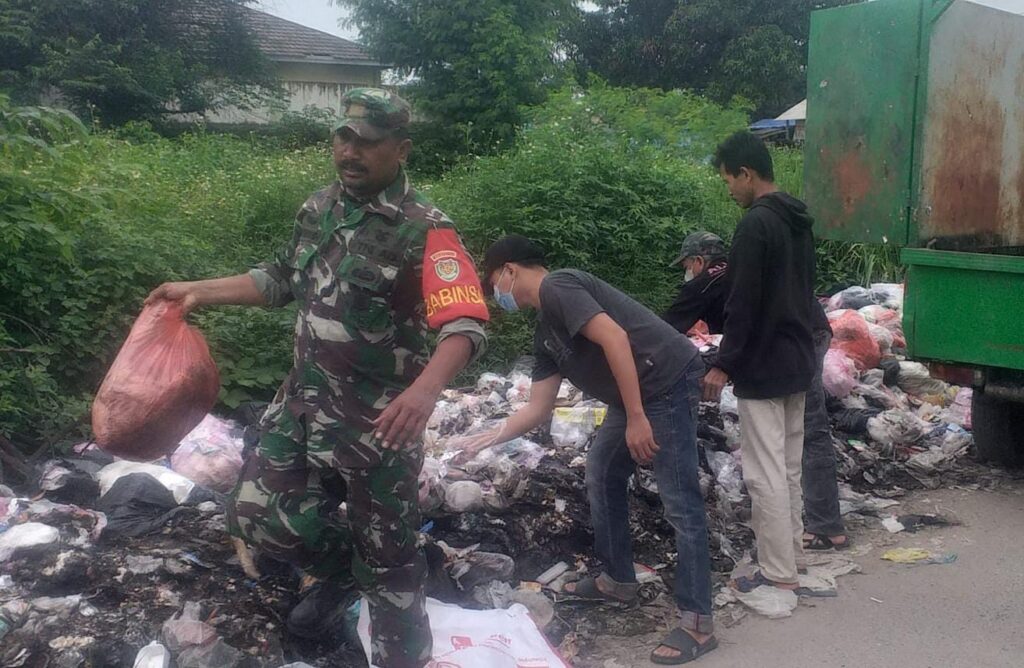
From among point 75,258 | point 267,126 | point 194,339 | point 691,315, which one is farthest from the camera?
point 267,126

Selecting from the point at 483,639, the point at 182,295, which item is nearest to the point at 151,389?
the point at 182,295

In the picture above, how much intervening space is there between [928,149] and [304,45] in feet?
75.7

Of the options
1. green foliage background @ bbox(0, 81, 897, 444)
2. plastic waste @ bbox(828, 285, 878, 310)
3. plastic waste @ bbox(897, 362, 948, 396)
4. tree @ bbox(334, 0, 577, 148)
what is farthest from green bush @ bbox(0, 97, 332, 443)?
tree @ bbox(334, 0, 577, 148)

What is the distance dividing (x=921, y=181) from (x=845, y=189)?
0.49 metres

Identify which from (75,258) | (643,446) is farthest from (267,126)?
(643,446)

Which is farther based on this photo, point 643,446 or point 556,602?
point 556,602

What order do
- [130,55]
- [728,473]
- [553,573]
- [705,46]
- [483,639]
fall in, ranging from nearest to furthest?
[483,639] < [553,573] < [728,473] < [130,55] < [705,46]

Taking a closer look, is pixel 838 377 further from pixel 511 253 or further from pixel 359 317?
pixel 359 317

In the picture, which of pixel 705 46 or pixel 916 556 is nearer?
pixel 916 556

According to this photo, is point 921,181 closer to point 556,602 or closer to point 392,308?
point 556,602

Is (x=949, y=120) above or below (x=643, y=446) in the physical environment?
above

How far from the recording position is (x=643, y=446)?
143 inches

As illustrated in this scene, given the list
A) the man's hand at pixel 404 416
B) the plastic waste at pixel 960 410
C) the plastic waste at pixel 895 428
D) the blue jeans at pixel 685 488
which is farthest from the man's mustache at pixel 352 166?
the plastic waste at pixel 960 410

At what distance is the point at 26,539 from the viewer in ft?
12.0
